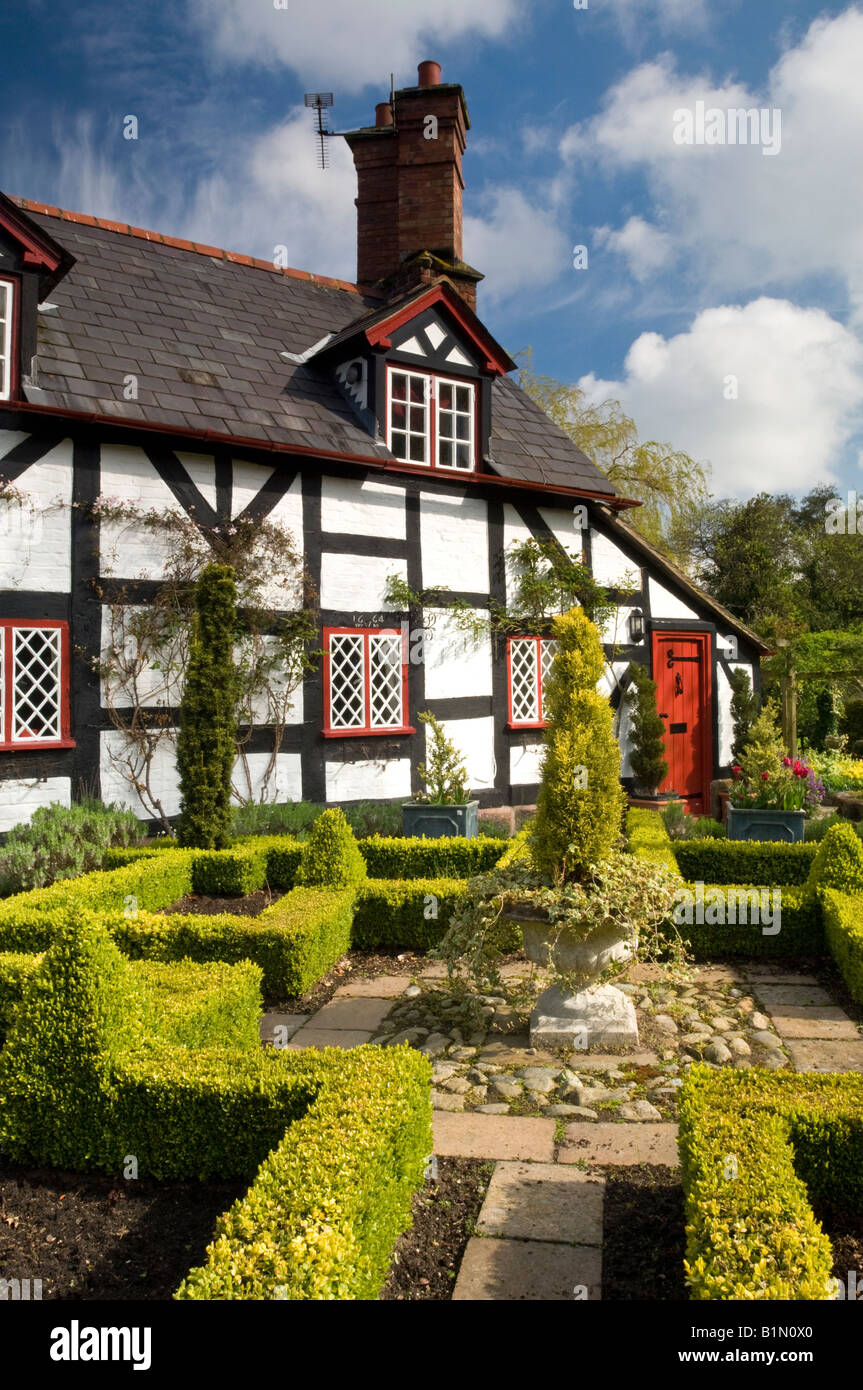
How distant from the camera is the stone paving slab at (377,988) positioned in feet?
20.3

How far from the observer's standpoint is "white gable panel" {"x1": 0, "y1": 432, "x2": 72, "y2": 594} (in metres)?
9.01

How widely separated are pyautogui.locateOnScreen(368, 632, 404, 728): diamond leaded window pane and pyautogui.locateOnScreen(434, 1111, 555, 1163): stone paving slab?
23.5 ft

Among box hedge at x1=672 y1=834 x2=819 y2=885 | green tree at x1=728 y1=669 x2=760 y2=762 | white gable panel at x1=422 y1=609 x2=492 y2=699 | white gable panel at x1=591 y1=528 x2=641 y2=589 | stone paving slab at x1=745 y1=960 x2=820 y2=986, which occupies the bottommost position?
stone paving slab at x1=745 y1=960 x2=820 y2=986

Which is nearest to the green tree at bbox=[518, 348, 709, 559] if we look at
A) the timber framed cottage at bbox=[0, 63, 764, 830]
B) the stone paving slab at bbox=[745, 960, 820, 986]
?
the timber framed cottage at bbox=[0, 63, 764, 830]

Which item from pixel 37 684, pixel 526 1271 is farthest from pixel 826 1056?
pixel 37 684

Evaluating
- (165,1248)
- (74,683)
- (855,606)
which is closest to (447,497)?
(74,683)

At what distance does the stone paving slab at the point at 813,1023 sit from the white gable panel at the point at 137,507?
7427 mm

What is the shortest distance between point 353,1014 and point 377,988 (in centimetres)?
61

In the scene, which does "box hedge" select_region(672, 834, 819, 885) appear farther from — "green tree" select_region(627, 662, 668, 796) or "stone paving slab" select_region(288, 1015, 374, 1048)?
"green tree" select_region(627, 662, 668, 796)

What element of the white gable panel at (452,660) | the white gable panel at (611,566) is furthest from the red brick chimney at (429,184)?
the white gable panel at (452,660)

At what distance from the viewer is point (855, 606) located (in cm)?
2930

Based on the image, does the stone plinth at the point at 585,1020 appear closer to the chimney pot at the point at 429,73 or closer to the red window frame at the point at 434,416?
the red window frame at the point at 434,416
